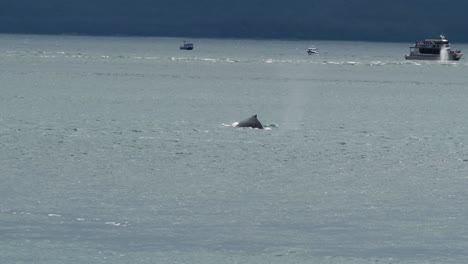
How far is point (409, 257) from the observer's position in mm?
29469

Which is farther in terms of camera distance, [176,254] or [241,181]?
[241,181]

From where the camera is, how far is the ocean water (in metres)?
30.2

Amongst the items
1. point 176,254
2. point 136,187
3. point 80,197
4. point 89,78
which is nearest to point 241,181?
point 136,187

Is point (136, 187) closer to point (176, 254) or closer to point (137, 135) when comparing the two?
point (176, 254)

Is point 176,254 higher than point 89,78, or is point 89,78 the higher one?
point 176,254

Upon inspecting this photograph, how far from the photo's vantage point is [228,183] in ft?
135

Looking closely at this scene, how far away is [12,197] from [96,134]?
80.4 ft

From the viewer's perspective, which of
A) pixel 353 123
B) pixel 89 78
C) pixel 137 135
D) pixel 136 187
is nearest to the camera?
pixel 136 187

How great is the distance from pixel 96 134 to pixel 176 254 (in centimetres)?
3228

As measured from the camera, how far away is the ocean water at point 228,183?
30.2 m

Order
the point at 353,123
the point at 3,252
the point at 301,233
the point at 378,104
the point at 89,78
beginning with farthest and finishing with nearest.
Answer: the point at 89,78, the point at 378,104, the point at 353,123, the point at 301,233, the point at 3,252

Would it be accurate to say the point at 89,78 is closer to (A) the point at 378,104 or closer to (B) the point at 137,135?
(A) the point at 378,104

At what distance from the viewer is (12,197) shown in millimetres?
36656

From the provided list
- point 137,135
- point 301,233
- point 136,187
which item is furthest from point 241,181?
point 137,135
